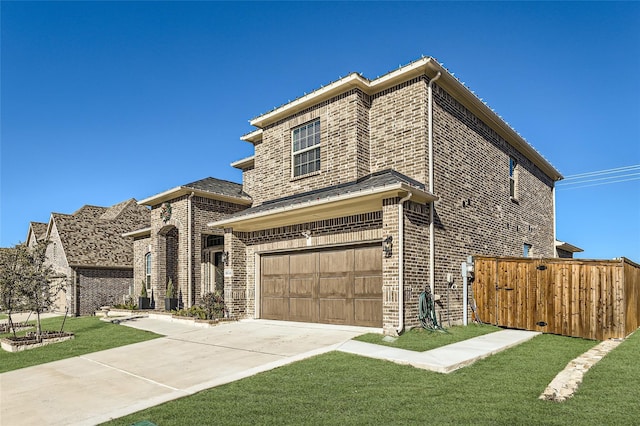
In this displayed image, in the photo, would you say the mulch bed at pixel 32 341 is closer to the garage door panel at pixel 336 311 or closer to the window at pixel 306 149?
the garage door panel at pixel 336 311

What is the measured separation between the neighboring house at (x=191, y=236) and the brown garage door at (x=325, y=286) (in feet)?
13.3

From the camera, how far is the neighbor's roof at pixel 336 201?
11078 millimetres

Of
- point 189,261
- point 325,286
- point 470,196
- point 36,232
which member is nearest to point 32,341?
point 189,261

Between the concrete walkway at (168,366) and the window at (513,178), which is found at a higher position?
the window at (513,178)

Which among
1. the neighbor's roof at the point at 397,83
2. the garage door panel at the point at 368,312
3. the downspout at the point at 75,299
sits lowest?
the downspout at the point at 75,299

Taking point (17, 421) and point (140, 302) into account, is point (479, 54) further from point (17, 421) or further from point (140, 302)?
point (140, 302)

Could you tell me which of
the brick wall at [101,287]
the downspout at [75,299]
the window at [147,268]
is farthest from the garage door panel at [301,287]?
the brick wall at [101,287]

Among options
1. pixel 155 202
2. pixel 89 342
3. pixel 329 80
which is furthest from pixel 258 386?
pixel 155 202

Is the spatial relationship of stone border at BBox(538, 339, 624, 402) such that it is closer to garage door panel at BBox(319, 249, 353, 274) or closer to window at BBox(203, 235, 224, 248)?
garage door panel at BBox(319, 249, 353, 274)

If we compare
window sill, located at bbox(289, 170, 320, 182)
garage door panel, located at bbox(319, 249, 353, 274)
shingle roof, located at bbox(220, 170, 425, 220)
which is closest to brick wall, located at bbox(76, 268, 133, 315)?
shingle roof, located at bbox(220, 170, 425, 220)

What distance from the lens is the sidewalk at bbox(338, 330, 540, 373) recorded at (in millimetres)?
7852

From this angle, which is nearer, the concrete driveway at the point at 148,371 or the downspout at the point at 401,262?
the concrete driveway at the point at 148,371

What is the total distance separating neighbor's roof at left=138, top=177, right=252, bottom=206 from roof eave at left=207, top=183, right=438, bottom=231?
3.17m

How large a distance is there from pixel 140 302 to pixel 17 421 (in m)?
15.3
